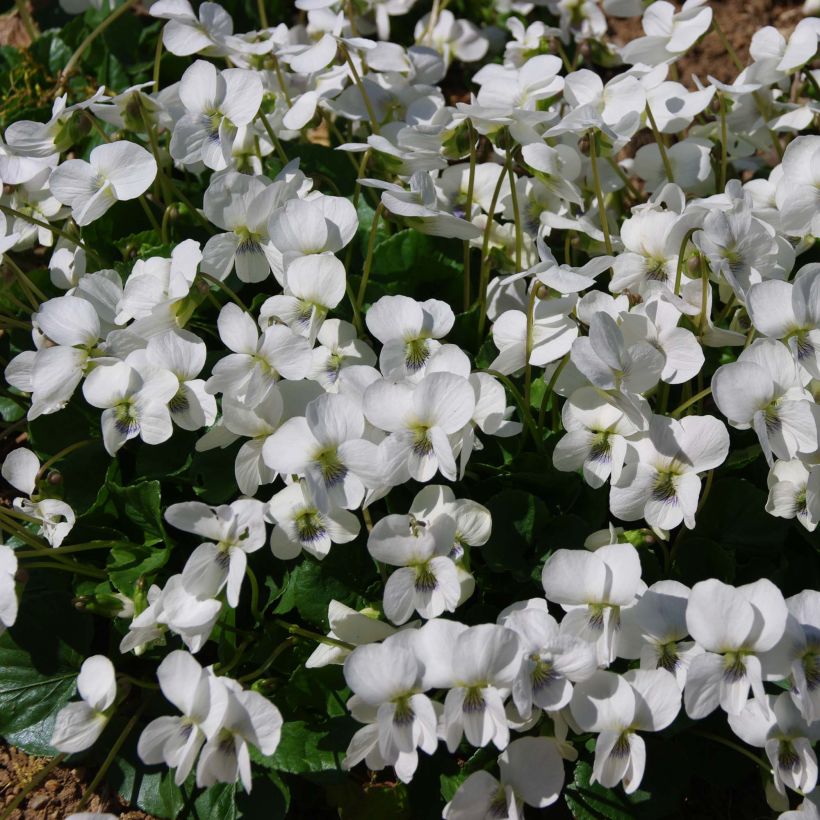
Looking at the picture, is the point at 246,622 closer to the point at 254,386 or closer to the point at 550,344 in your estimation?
the point at 254,386

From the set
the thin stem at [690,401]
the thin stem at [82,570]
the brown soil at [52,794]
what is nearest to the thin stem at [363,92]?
the thin stem at [690,401]

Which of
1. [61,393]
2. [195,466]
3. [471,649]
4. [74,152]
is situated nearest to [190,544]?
[195,466]

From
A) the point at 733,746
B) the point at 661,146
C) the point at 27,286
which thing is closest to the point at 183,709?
the point at 733,746

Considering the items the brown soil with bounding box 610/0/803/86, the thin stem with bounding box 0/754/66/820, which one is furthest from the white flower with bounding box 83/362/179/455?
the brown soil with bounding box 610/0/803/86

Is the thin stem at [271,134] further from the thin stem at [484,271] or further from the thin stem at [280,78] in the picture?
the thin stem at [484,271]

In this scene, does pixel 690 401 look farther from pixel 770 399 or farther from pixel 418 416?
pixel 418 416

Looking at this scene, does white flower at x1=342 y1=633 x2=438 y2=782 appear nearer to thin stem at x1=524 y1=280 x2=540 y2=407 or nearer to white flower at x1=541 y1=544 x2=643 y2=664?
white flower at x1=541 y1=544 x2=643 y2=664
